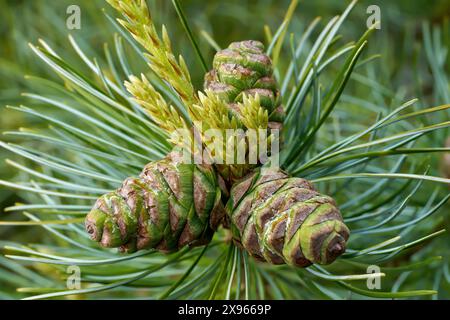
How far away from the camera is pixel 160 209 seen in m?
0.73

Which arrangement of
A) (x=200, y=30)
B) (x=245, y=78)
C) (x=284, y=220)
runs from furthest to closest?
(x=200, y=30) < (x=245, y=78) < (x=284, y=220)

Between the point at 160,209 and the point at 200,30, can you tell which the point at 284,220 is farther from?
the point at 200,30

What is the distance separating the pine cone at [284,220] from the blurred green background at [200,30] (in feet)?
2.21

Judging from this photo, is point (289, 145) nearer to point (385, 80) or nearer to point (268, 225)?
point (268, 225)

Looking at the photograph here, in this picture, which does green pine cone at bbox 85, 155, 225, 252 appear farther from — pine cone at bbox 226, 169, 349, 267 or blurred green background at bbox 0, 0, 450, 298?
blurred green background at bbox 0, 0, 450, 298

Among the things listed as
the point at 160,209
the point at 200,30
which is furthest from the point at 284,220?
the point at 200,30

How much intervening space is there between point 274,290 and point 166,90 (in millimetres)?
354

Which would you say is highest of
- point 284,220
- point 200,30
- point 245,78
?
point 200,30

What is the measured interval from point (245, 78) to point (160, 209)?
19cm

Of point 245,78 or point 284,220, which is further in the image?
point 245,78

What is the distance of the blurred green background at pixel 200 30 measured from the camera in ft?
4.75

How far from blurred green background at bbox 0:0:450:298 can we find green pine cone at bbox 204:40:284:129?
605 millimetres
